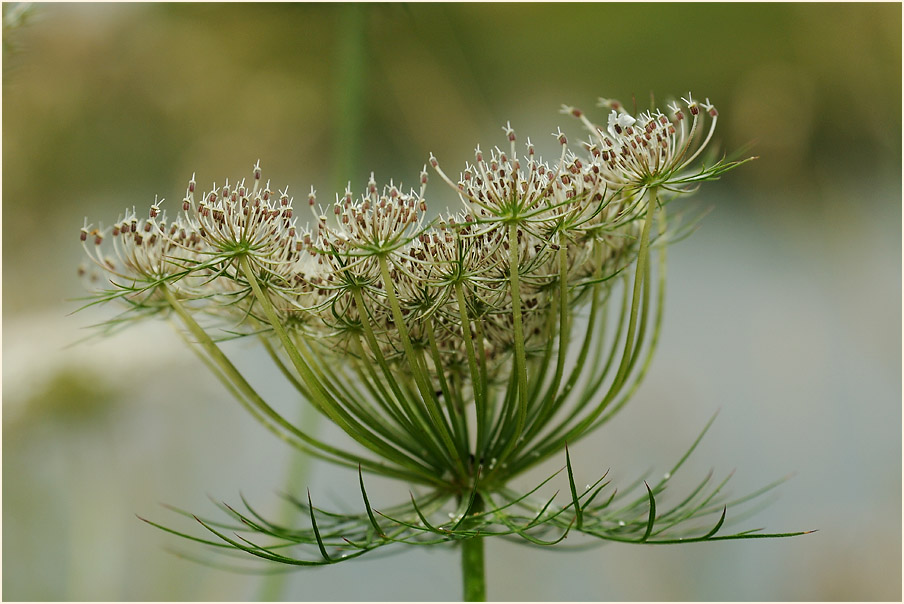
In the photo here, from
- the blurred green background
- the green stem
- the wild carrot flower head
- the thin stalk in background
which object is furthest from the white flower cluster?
the blurred green background

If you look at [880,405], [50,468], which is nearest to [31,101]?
[50,468]

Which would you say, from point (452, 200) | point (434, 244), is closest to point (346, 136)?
point (434, 244)

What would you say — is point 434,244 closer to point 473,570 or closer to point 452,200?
point 473,570

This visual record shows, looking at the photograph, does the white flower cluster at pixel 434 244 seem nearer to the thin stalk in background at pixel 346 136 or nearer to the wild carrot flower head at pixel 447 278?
the wild carrot flower head at pixel 447 278

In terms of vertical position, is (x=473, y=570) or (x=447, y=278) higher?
(x=447, y=278)

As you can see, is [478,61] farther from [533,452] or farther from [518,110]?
[533,452]
